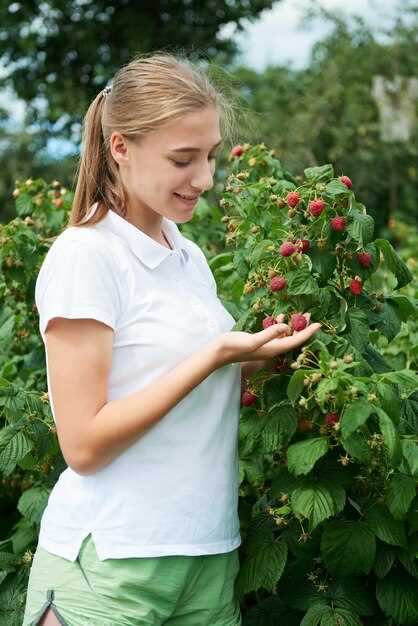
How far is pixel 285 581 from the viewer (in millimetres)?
2332

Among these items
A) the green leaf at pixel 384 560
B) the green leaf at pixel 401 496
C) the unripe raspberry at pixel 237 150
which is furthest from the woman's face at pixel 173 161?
the unripe raspberry at pixel 237 150

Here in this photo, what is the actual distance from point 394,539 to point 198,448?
57 cm

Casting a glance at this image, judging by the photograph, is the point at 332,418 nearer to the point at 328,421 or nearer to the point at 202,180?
the point at 328,421

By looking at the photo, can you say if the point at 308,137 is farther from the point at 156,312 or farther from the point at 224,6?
the point at 156,312

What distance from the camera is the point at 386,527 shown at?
2125 mm

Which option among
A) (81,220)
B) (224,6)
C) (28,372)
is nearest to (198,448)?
(81,220)

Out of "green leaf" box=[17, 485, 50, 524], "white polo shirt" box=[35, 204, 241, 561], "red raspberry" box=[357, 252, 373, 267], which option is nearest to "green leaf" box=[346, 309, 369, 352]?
"red raspberry" box=[357, 252, 373, 267]

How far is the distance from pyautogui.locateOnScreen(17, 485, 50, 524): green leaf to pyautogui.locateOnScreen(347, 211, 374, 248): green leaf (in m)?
1.09

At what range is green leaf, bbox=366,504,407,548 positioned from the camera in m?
2.12

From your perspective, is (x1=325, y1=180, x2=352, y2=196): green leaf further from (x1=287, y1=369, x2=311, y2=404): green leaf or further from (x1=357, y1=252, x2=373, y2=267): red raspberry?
(x1=287, y1=369, x2=311, y2=404): green leaf

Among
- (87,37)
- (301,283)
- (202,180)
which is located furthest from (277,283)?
(87,37)

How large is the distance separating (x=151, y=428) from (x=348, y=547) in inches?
23.4

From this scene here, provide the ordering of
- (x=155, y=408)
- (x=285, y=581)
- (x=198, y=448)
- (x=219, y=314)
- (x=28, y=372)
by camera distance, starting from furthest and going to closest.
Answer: (x=28, y=372)
(x=285, y=581)
(x=219, y=314)
(x=198, y=448)
(x=155, y=408)

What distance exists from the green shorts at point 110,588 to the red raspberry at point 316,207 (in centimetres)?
73
